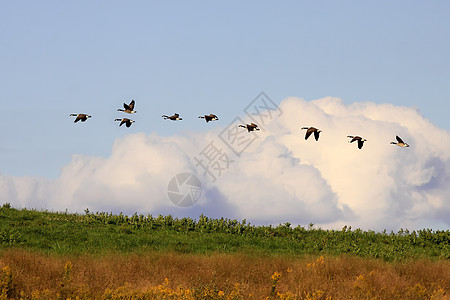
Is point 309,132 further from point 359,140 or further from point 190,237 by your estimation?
point 190,237

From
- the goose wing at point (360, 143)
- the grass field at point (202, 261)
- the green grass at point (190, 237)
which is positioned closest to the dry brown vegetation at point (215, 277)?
the grass field at point (202, 261)

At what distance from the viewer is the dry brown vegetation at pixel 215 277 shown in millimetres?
14914

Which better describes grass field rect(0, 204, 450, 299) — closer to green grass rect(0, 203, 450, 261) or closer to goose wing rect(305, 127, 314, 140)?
green grass rect(0, 203, 450, 261)

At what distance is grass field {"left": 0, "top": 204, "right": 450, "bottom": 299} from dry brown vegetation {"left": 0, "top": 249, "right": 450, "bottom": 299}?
0.11ft

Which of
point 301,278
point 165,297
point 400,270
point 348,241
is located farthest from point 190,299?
point 348,241

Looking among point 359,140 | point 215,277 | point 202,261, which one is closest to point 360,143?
point 359,140

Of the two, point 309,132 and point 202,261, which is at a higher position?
point 309,132

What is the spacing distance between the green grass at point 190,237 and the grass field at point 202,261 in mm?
50

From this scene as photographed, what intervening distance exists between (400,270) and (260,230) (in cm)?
1018

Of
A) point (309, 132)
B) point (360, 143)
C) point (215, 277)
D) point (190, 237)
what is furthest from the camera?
point (190, 237)

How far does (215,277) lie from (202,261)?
1.54 meters

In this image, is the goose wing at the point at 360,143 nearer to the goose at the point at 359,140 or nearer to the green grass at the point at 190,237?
the goose at the point at 359,140

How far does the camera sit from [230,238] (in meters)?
26.2

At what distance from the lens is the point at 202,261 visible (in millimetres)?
18891
